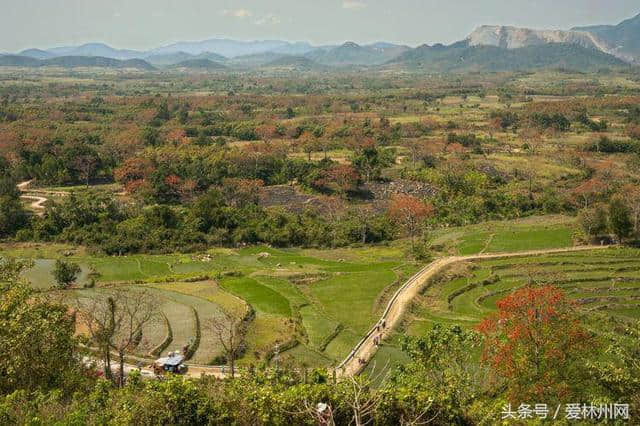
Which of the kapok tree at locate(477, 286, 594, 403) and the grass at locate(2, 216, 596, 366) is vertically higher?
the kapok tree at locate(477, 286, 594, 403)

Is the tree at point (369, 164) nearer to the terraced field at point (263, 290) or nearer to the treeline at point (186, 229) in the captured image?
the treeline at point (186, 229)

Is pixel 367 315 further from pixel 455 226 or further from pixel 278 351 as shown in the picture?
Result: pixel 455 226

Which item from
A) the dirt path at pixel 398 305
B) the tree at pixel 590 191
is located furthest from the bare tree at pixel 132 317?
the tree at pixel 590 191

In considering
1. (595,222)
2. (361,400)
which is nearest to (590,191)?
(595,222)

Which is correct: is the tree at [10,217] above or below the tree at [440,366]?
below

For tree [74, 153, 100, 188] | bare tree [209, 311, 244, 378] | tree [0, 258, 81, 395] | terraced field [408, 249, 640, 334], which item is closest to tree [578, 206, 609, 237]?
terraced field [408, 249, 640, 334]

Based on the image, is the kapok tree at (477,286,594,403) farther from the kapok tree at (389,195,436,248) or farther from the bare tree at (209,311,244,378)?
the kapok tree at (389,195,436,248)
